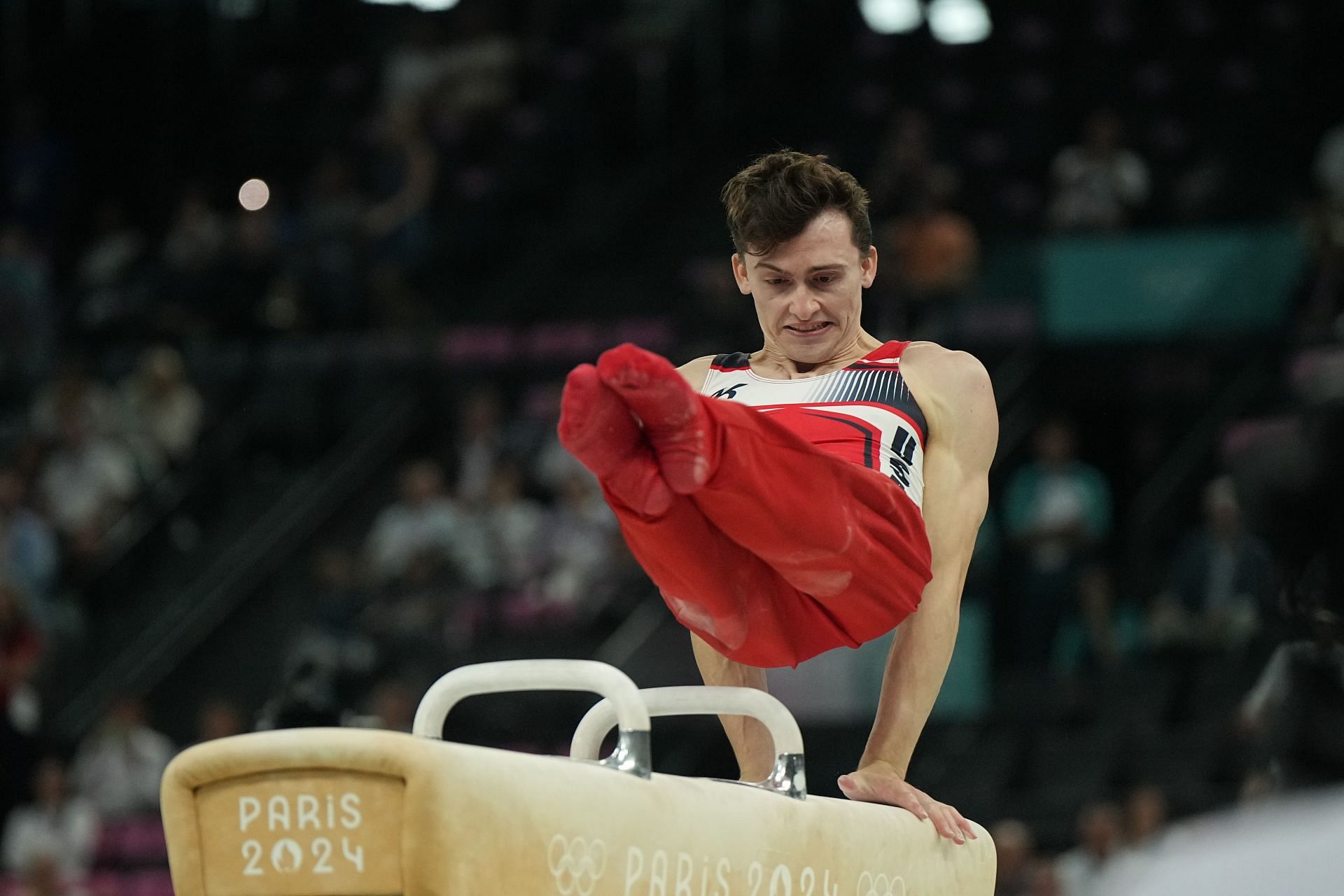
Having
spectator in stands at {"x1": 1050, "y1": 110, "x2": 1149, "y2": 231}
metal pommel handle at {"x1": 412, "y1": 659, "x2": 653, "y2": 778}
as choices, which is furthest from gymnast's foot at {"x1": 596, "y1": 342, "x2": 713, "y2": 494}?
spectator in stands at {"x1": 1050, "y1": 110, "x2": 1149, "y2": 231}

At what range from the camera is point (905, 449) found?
3592 millimetres

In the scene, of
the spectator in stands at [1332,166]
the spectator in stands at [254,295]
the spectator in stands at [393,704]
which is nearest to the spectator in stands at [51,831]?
the spectator in stands at [393,704]

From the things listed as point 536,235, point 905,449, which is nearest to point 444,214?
point 536,235

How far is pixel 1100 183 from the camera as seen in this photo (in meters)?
9.27

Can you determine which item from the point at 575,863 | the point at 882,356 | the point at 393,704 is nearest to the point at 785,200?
the point at 882,356

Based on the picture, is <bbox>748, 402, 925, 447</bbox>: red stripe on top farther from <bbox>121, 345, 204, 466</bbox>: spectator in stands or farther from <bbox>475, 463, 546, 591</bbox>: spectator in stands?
<bbox>121, 345, 204, 466</bbox>: spectator in stands

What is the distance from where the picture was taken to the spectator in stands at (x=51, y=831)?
8141mm

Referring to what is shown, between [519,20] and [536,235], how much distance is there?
205 cm

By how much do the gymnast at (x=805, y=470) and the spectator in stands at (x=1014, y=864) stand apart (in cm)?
339

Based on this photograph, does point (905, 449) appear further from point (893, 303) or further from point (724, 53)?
point (724, 53)

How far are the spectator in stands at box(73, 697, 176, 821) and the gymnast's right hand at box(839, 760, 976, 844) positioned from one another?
236 inches

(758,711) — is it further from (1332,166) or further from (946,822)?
(1332,166)

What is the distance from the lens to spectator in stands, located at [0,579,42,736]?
859 centimetres

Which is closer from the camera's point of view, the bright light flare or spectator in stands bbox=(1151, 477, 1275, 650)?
spectator in stands bbox=(1151, 477, 1275, 650)
